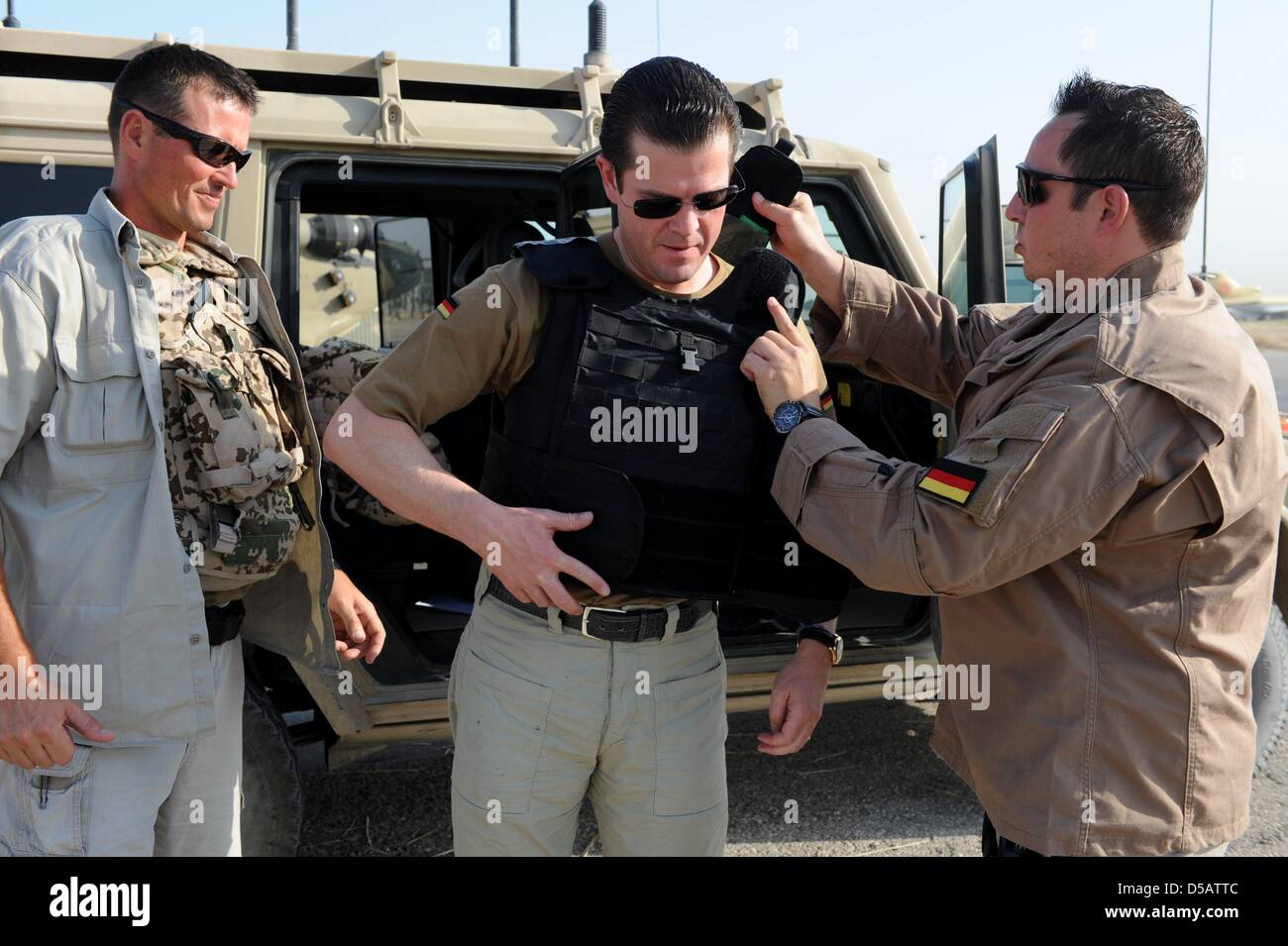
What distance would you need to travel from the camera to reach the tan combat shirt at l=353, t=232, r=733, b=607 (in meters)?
1.74

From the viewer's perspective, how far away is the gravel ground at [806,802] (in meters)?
3.14

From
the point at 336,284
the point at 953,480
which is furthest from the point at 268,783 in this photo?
the point at 336,284

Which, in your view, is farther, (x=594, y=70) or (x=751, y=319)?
(x=594, y=70)

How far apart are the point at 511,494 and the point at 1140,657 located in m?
1.03

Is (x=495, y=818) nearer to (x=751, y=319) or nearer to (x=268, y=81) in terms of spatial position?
(x=751, y=319)

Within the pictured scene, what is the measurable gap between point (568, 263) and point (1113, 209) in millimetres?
888

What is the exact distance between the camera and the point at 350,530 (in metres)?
3.31

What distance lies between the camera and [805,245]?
2047 mm

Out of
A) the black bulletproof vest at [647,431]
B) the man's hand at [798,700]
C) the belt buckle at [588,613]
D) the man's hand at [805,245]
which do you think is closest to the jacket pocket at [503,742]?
the belt buckle at [588,613]

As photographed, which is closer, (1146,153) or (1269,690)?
(1146,153)

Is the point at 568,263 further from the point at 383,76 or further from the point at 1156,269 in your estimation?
the point at 383,76

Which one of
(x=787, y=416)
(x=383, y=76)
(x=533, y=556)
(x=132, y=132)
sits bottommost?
(x=533, y=556)
